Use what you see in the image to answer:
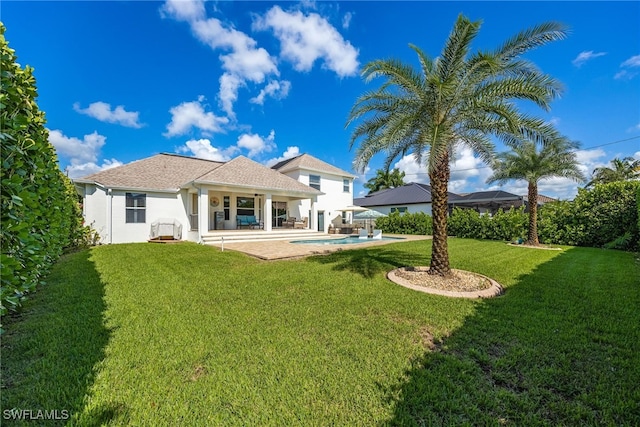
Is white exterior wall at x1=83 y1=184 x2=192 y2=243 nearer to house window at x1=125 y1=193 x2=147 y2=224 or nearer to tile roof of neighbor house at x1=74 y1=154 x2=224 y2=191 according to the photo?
house window at x1=125 y1=193 x2=147 y2=224

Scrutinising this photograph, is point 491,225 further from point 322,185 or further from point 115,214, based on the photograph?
point 115,214

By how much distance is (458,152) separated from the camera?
9.73m

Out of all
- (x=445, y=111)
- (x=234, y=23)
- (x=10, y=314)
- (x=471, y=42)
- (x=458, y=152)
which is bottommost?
(x=10, y=314)

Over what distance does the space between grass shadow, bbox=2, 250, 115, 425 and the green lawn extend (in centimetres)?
2

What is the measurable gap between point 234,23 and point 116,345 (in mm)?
14781

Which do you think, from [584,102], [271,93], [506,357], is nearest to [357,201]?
[271,93]

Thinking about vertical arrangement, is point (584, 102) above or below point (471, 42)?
above

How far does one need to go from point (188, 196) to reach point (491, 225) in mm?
22173

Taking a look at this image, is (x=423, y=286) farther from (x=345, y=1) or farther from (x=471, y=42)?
(x=345, y=1)

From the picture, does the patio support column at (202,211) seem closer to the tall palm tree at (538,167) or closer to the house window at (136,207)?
the house window at (136,207)

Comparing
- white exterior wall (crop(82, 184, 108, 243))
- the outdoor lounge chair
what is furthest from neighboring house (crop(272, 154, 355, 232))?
white exterior wall (crop(82, 184, 108, 243))

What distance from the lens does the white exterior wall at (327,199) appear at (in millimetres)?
24047

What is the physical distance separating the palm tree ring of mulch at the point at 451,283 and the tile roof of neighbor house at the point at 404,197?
2487 centimetres

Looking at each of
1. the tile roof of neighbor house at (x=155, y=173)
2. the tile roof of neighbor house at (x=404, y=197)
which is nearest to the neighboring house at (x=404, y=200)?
the tile roof of neighbor house at (x=404, y=197)
